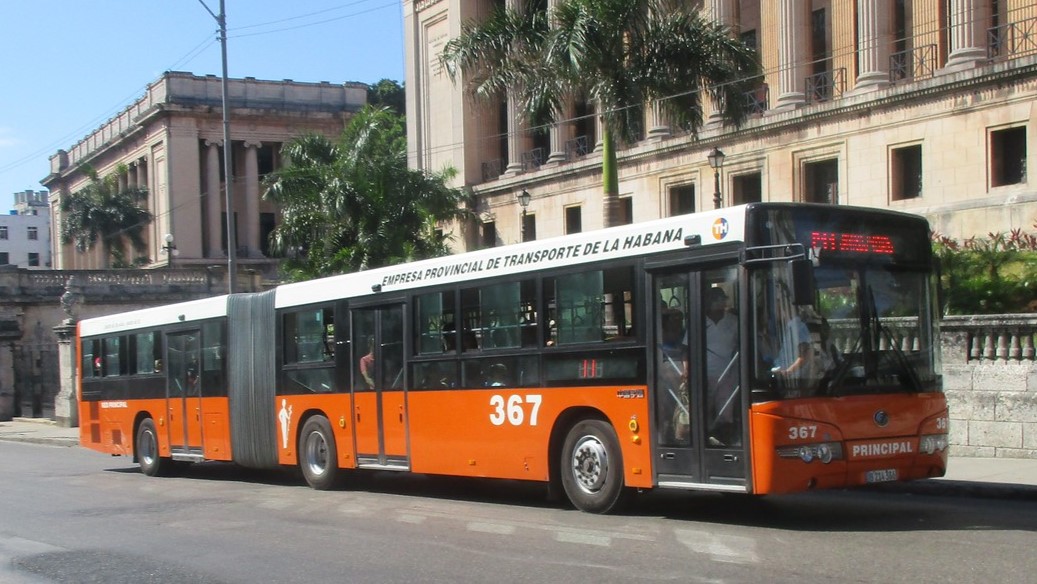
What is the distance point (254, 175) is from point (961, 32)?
62.2 meters

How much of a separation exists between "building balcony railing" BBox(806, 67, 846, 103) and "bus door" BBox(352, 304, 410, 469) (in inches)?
860

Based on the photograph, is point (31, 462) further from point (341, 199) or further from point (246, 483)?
point (341, 199)

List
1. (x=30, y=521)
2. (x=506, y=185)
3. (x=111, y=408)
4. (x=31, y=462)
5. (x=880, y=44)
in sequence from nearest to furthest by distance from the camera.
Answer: (x=30, y=521) < (x=111, y=408) < (x=31, y=462) < (x=880, y=44) < (x=506, y=185)

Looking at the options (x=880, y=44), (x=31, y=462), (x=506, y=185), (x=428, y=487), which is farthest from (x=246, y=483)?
(x=506, y=185)

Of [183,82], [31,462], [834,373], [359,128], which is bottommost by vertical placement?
[31,462]

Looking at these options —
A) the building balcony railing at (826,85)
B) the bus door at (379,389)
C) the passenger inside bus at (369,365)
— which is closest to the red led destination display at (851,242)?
the bus door at (379,389)

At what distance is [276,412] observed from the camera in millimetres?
18562

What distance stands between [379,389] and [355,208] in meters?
22.1

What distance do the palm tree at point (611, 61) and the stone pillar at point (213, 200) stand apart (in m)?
60.0

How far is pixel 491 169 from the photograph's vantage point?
48.2 meters

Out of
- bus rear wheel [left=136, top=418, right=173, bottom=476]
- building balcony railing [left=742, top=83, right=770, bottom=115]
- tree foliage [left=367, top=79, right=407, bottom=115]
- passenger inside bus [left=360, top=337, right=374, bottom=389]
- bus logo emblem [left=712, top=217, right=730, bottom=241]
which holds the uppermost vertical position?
tree foliage [left=367, top=79, right=407, bottom=115]

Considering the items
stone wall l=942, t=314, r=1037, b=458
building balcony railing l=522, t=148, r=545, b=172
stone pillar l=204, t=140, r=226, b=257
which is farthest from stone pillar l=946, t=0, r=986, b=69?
stone pillar l=204, t=140, r=226, b=257

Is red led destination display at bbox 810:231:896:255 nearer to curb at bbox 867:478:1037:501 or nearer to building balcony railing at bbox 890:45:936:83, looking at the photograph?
curb at bbox 867:478:1037:501

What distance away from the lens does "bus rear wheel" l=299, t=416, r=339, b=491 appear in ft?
57.0
